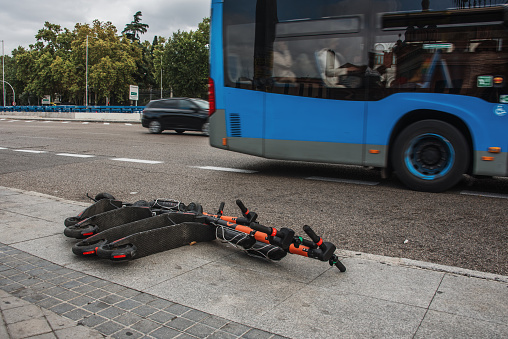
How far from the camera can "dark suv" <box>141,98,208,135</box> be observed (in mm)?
20062

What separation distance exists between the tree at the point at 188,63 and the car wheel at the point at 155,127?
148 feet

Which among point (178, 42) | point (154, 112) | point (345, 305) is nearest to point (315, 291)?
point (345, 305)

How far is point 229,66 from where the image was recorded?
8828 millimetres

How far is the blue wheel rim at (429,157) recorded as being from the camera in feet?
24.1

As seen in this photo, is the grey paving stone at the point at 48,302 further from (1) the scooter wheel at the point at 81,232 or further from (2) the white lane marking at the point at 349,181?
(2) the white lane marking at the point at 349,181

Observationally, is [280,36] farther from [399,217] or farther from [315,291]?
[315,291]

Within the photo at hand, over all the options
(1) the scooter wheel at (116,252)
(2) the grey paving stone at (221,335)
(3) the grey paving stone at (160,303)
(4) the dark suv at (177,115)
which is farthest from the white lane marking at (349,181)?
(4) the dark suv at (177,115)

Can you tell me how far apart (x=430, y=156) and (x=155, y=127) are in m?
15.7

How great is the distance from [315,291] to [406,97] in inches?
195

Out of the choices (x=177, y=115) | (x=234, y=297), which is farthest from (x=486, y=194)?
(x=177, y=115)

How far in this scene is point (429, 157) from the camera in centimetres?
752

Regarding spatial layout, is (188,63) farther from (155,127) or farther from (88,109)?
(155,127)

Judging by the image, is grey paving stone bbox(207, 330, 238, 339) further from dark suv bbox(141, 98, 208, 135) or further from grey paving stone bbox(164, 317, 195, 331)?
dark suv bbox(141, 98, 208, 135)

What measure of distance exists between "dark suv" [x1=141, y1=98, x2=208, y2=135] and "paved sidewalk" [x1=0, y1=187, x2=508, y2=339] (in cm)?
1595
